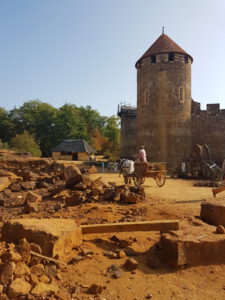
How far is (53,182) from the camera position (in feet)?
32.5

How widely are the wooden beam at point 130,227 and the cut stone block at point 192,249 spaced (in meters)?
0.71

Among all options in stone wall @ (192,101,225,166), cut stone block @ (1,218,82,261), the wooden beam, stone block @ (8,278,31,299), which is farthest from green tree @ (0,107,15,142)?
stone block @ (8,278,31,299)

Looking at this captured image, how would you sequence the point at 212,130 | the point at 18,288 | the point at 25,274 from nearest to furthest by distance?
the point at 18,288 → the point at 25,274 → the point at 212,130

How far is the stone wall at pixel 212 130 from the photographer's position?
2277cm

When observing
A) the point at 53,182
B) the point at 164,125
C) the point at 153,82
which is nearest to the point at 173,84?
the point at 153,82

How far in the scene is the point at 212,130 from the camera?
22.9 meters

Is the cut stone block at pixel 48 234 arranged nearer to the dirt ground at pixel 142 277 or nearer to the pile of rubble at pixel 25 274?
the pile of rubble at pixel 25 274

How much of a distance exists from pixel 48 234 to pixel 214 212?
10.1 feet

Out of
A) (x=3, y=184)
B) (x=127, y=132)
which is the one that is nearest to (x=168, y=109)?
(x=127, y=132)

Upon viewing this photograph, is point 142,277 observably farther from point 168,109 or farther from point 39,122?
point 39,122

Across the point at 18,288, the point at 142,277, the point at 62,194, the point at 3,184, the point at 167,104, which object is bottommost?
the point at 142,277

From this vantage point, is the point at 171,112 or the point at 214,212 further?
the point at 171,112

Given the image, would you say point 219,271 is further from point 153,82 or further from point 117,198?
point 153,82

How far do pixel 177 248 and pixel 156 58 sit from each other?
70.0ft
